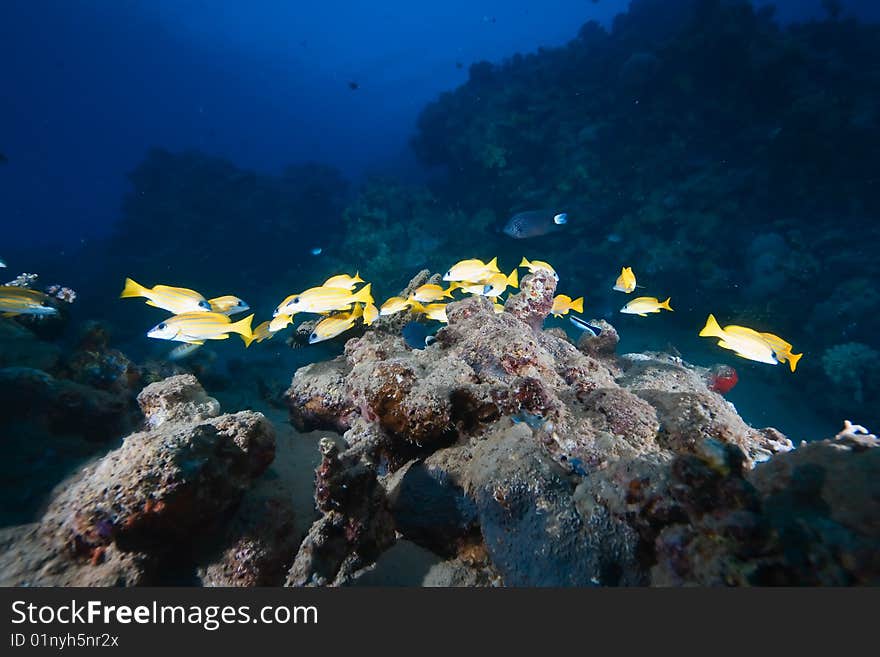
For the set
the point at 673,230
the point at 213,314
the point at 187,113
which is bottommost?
the point at 673,230

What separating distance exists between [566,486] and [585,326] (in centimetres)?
416

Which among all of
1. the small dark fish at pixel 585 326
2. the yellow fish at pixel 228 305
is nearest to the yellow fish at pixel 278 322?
the yellow fish at pixel 228 305

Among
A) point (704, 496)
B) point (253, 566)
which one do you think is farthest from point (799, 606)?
point (253, 566)

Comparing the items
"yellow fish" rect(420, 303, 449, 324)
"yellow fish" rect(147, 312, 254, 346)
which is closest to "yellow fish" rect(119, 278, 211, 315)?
"yellow fish" rect(147, 312, 254, 346)

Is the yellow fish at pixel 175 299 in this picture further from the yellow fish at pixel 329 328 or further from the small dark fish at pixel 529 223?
the small dark fish at pixel 529 223

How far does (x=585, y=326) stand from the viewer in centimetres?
609

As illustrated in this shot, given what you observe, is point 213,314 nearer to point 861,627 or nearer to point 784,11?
point 861,627

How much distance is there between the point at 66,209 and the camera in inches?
2694

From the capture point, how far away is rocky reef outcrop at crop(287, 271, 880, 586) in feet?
5.32

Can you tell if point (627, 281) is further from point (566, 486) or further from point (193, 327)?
point (193, 327)

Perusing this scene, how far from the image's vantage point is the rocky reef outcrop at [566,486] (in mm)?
1620

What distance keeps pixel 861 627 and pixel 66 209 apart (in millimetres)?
100698

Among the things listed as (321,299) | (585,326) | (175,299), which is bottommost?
(585,326)

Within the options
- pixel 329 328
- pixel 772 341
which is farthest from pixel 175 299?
pixel 772 341
